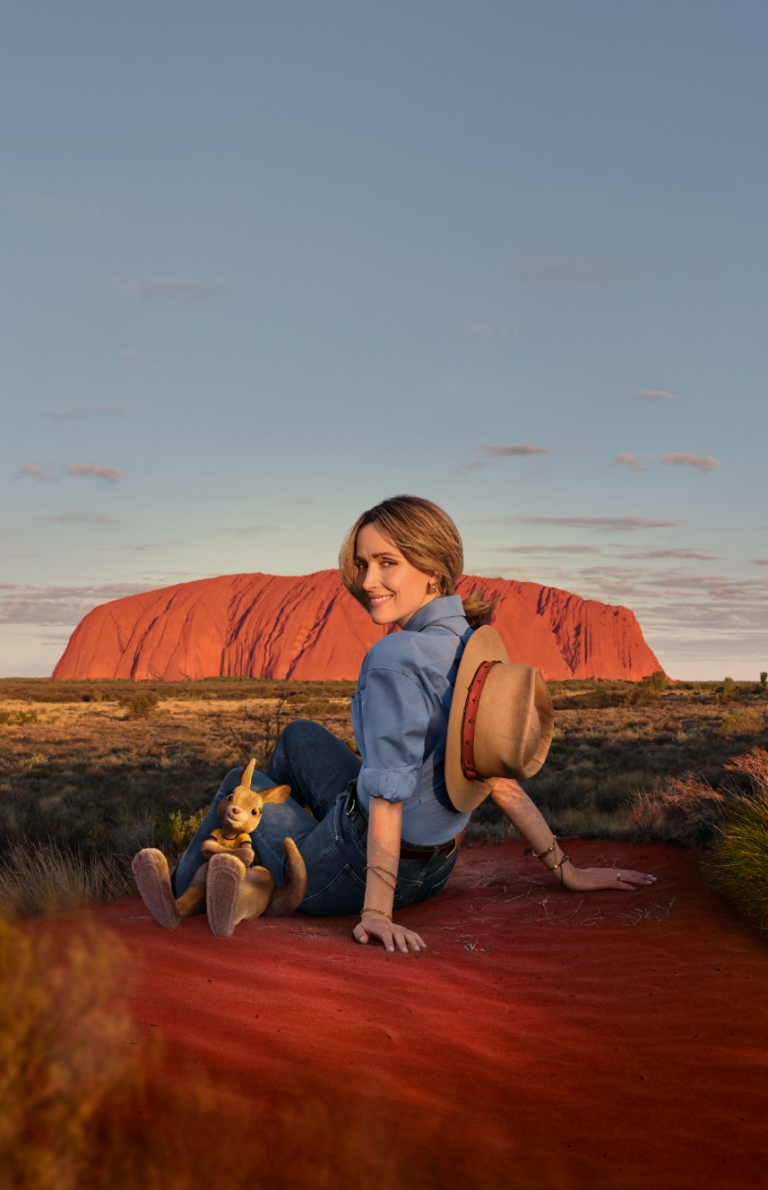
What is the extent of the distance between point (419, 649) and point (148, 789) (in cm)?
1134

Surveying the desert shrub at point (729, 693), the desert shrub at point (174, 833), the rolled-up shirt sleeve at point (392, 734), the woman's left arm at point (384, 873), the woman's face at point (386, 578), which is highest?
the woman's face at point (386, 578)

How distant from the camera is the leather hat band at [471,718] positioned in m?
3.62

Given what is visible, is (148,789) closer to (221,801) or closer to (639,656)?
(221,801)

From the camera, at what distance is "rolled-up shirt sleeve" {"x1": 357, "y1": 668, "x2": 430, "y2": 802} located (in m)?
3.48

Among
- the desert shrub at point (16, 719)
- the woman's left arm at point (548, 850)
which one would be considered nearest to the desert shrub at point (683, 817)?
the woman's left arm at point (548, 850)

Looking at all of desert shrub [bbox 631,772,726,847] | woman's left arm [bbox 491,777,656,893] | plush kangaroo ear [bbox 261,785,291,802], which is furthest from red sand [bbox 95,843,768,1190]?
desert shrub [bbox 631,772,726,847]

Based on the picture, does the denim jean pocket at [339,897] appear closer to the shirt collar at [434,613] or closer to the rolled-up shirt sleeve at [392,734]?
the rolled-up shirt sleeve at [392,734]

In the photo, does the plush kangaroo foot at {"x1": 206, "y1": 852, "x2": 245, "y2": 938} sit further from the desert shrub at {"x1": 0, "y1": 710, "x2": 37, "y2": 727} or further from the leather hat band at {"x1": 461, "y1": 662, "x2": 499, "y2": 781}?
the desert shrub at {"x1": 0, "y1": 710, "x2": 37, "y2": 727}

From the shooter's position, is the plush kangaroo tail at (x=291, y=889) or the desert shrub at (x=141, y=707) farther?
the desert shrub at (x=141, y=707)

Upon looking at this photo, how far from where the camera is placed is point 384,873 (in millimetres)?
3553

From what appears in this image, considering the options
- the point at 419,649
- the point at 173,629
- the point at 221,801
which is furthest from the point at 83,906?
the point at 173,629

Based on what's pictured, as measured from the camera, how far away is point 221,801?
13.6 ft

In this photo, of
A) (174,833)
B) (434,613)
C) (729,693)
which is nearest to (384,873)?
(434,613)

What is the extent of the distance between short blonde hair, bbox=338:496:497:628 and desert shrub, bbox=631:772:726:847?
3.23 m
